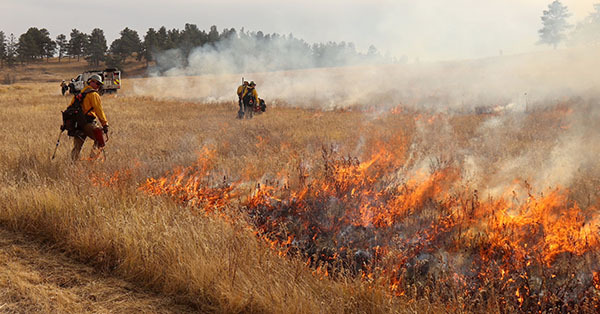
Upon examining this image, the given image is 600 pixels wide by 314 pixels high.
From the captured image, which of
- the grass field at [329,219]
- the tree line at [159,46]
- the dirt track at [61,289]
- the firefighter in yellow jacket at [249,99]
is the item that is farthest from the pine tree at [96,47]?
the dirt track at [61,289]

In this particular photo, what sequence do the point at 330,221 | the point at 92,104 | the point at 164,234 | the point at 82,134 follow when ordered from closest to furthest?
1. the point at 164,234
2. the point at 330,221
3. the point at 92,104
4. the point at 82,134

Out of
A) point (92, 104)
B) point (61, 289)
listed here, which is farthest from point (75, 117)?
point (61, 289)

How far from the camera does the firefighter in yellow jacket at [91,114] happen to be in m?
7.24

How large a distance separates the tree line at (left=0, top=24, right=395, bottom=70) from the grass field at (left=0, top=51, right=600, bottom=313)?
41.2 meters

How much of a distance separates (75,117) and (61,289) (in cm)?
A: 492

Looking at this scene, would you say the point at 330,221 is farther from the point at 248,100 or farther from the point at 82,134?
the point at 248,100

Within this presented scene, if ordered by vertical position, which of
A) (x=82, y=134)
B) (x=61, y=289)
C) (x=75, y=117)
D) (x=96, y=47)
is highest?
(x=96, y=47)

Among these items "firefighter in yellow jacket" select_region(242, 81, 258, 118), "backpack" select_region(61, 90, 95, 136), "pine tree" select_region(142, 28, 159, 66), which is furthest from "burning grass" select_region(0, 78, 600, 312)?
"pine tree" select_region(142, 28, 159, 66)

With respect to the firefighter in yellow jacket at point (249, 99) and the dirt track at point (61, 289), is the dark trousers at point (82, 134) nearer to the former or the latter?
the dirt track at point (61, 289)

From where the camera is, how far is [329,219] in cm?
526

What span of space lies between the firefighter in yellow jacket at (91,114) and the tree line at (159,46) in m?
40.4

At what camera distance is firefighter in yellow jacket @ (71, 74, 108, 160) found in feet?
23.8

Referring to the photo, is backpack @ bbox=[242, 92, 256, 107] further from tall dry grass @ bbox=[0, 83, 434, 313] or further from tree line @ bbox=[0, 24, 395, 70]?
tree line @ bbox=[0, 24, 395, 70]

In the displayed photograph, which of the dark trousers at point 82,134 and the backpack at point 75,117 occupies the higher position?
the backpack at point 75,117
